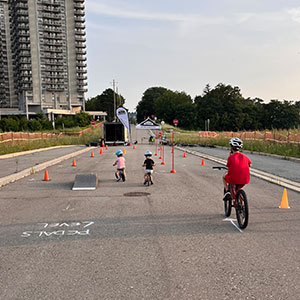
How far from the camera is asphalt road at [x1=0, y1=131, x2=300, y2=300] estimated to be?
389 cm

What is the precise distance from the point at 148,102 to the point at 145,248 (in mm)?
177137

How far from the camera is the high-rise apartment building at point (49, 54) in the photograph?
11225 centimetres

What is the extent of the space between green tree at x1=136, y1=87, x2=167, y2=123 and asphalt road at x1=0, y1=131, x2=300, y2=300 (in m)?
168

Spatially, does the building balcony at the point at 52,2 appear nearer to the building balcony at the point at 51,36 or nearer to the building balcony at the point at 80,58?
the building balcony at the point at 51,36

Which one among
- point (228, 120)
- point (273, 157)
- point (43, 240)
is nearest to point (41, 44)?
point (228, 120)

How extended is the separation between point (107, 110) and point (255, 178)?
489ft

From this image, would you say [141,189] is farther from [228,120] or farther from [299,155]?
[228,120]

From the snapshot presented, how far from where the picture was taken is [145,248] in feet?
17.2

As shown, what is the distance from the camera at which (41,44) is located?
114812 mm

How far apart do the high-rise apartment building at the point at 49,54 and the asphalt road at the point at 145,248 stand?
347 feet

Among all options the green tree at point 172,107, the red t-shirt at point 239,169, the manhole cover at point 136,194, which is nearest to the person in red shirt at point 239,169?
the red t-shirt at point 239,169

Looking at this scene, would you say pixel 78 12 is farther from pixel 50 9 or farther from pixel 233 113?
pixel 233 113

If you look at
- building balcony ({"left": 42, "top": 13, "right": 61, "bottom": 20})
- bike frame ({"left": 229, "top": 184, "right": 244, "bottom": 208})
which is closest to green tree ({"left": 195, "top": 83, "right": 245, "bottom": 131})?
building balcony ({"left": 42, "top": 13, "right": 61, "bottom": 20})

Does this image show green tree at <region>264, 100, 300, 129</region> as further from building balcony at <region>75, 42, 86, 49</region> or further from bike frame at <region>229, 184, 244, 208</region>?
bike frame at <region>229, 184, 244, 208</region>
